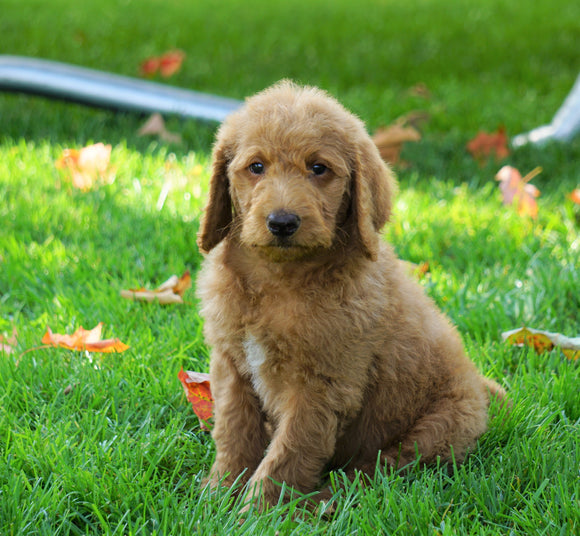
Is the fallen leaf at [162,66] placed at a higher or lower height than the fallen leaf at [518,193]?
lower

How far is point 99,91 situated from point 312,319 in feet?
16.0

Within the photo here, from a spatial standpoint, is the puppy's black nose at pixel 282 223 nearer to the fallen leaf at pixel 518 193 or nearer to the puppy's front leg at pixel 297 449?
the puppy's front leg at pixel 297 449

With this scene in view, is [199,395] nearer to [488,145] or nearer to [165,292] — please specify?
[165,292]

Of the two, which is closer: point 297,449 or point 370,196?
point 297,449

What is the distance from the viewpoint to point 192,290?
4070 millimetres

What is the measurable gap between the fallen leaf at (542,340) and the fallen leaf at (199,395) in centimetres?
146

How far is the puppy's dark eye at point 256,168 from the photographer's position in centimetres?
264

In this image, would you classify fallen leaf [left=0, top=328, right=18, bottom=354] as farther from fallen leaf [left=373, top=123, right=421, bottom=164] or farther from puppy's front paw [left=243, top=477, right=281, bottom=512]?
fallen leaf [left=373, top=123, right=421, bottom=164]

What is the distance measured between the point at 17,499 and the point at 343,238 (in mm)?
1391

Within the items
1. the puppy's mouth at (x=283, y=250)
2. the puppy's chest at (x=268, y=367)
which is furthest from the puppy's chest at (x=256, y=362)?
the puppy's mouth at (x=283, y=250)

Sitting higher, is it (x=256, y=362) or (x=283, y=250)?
(x=283, y=250)

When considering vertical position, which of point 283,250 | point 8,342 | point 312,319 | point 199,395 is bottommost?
point 8,342

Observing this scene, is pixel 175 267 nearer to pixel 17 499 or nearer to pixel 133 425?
pixel 133 425

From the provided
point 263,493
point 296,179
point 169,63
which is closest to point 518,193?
point 296,179
